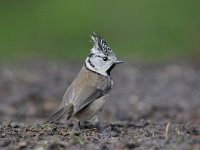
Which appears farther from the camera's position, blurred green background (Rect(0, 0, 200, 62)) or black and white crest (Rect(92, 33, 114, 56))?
blurred green background (Rect(0, 0, 200, 62))

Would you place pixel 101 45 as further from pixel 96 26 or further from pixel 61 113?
pixel 96 26

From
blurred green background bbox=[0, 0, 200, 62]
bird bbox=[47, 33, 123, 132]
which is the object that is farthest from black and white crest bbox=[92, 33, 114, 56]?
blurred green background bbox=[0, 0, 200, 62]

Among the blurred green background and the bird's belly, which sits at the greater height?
the blurred green background

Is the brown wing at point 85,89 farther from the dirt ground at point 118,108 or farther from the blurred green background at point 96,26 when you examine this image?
the blurred green background at point 96,26

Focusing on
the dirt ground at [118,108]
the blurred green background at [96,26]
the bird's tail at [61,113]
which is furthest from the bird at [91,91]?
the blurred green background at [96,26]

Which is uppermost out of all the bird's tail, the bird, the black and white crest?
the black and white crest

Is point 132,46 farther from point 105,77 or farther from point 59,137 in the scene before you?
point 59,137

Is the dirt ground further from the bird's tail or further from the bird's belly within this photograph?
the bird's belly
